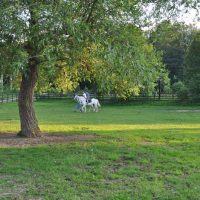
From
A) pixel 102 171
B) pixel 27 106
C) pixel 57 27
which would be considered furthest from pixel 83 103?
pixel 102 171

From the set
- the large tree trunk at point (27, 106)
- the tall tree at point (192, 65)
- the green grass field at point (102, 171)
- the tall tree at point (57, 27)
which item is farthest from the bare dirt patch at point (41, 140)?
the tall tree at point (192, 65)

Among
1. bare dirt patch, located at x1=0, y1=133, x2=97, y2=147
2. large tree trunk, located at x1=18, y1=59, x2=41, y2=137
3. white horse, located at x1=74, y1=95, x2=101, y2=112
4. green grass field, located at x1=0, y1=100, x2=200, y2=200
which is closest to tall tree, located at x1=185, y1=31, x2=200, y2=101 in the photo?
white horse, located at x1=74, y1=95, x2=101, y2=112

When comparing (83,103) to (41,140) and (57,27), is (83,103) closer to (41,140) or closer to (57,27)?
(41,140)

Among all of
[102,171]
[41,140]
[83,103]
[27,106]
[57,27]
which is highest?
[57,27]

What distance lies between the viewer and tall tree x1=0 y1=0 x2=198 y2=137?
29.5 ft

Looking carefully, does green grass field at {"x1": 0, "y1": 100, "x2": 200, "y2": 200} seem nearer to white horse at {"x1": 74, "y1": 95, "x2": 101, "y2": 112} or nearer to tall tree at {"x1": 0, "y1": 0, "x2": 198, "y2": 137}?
tall tree at {"x1": 0, "y1": 0, "x2": 198, "y2": 137}

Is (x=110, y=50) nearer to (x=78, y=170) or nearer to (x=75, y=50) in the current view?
(x=75, y=50)

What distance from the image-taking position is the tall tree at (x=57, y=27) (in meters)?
8.98

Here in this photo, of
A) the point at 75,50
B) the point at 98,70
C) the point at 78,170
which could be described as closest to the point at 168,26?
the point at 98,70

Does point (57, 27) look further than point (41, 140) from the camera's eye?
No

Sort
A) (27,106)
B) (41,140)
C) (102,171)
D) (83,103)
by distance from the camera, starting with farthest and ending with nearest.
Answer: (83,103), (27,106), (41,140), (102,171)

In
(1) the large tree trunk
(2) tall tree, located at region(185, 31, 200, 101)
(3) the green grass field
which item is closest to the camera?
(3) the green grass field

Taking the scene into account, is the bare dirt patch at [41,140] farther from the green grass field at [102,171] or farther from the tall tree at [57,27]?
the tall tree at [57,27]

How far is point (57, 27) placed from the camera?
30.8 feet
